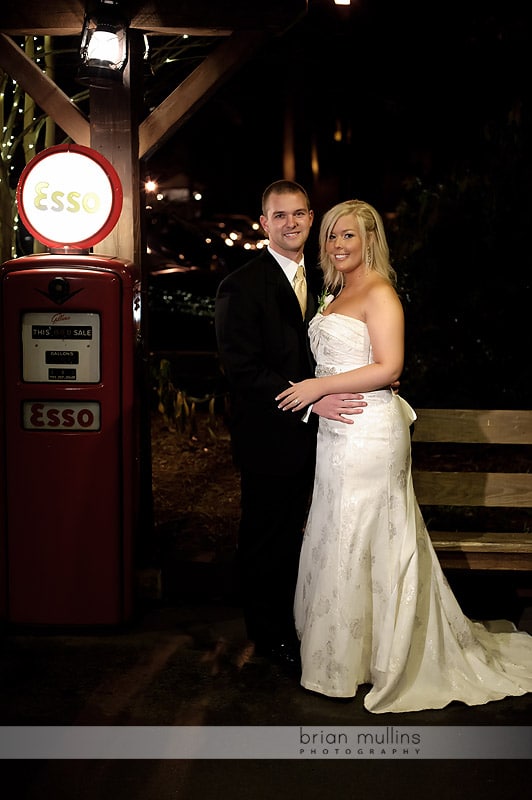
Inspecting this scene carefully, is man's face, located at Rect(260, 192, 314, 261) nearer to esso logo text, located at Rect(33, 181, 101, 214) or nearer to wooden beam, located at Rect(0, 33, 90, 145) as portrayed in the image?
esso logo text, located at Rect(33, 181, 101, 214)

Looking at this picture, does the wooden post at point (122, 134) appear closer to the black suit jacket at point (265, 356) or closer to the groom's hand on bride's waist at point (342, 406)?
the black suit jacket at point (265, 356)

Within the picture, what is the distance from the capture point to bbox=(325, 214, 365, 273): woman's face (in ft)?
12.7

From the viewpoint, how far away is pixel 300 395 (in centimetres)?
397

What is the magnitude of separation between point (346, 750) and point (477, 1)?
9.34m

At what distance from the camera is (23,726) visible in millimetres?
3646

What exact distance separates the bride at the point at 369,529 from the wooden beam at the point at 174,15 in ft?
4.75

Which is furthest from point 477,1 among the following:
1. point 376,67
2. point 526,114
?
point 526,114

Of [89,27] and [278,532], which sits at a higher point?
[89,27]

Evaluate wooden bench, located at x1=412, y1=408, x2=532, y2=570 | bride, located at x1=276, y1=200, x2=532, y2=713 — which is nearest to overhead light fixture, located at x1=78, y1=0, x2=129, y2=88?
bride, located at x1=276, y1=200, x2=532, y2=713

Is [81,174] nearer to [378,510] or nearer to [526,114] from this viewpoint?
[378,510]

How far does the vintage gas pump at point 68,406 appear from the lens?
4355 mm

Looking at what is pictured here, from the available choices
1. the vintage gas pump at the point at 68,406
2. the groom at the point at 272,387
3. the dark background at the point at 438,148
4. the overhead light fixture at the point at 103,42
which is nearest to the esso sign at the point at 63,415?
the vintage gas pump at the point at 68,406

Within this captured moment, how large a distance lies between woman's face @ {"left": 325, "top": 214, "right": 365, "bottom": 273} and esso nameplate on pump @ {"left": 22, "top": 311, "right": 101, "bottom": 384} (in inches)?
51.5

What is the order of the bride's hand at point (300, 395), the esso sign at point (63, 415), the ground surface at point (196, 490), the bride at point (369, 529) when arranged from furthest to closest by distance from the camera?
the ground surface at point (196, 490)
the esso sign at point (63, 415)
the bride's hand at point (300, 395)
the bride at point (369, 529)
